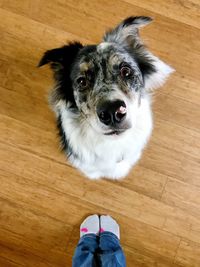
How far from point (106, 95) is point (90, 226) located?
0.90m

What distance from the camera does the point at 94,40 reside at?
2.25m

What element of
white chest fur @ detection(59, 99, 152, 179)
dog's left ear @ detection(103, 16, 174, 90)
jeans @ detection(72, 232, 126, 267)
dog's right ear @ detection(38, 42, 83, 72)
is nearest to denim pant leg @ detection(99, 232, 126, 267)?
jeans @ detection(72, 232, 126, 267)

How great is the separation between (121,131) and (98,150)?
255 mm

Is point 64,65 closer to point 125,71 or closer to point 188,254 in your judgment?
point 125,71

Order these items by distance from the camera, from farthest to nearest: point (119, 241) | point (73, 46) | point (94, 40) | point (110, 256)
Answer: point (94, 40), point (119, 241), point (110, 256), point (73, 46)

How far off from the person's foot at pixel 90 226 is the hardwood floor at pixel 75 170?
0.04 meters

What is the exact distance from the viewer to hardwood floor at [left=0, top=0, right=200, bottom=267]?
208 centimetres

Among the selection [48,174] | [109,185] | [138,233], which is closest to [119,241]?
[138,233]

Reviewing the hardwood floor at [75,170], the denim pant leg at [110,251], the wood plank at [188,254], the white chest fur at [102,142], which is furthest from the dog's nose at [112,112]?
the wood plank at [188,254]

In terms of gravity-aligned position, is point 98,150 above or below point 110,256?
above

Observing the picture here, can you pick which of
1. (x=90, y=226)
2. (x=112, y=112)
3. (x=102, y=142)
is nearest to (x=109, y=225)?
(x=90, y=226)

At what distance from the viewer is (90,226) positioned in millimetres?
2078

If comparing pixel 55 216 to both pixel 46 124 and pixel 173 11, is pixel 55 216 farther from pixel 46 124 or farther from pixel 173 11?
pixel 173 11

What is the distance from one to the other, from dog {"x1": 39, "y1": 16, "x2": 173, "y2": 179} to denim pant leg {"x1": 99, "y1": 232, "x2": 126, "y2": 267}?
40cm
